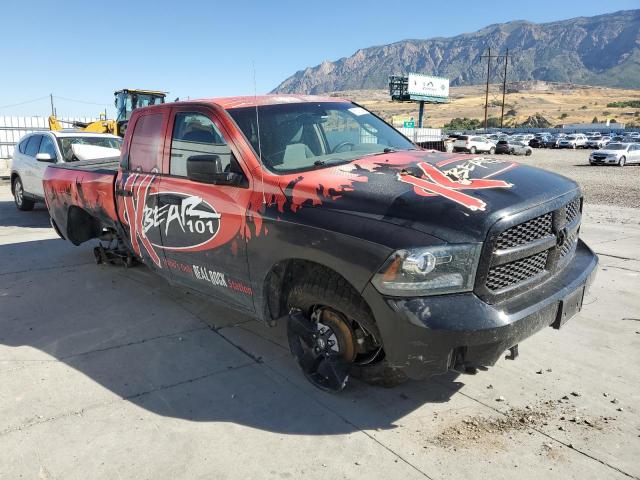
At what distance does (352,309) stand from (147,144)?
2755 millimetres

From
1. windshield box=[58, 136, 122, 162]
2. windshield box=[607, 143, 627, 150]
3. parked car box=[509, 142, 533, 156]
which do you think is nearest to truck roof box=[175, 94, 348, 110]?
windshield box=[58, 136, 122, 162]

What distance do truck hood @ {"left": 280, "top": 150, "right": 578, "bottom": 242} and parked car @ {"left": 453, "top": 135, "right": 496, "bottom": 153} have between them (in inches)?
1529

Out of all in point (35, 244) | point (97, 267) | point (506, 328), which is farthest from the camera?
point (35, 244)

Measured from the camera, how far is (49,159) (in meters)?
9.88

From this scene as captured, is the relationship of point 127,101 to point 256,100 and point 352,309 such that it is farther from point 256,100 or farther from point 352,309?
point 352,309

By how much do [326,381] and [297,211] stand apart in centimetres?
116

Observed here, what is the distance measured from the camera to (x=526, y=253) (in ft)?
9.78

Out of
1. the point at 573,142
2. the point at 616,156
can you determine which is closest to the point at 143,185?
the point at 616,156

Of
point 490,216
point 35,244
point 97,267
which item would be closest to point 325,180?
point 490,216

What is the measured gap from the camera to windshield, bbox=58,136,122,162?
10250 millimetres

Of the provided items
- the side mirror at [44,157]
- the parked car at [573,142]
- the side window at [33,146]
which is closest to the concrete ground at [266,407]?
the side mirror at [44,157]

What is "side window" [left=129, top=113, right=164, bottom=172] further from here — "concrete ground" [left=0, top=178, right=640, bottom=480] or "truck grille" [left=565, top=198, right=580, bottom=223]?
"truck grille" [left=565, top=198, right=580, bottom=223]

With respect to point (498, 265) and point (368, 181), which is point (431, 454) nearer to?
point (498, 265)

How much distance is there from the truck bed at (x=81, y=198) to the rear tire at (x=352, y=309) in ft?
9.26
